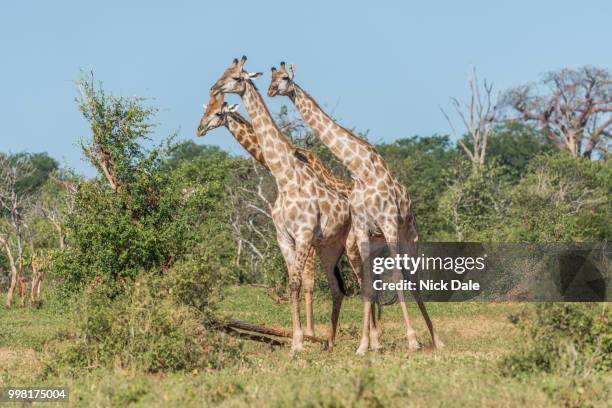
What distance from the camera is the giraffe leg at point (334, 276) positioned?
14281 mm

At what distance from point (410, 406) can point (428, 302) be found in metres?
15.2

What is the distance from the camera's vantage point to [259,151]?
48.8 ft

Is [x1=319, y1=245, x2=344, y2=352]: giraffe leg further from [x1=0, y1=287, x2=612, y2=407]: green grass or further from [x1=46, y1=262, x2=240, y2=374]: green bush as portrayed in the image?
[x1=46, y1=262, x2=240, y2=374]: green bush

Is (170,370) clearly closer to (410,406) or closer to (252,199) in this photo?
(410,406)

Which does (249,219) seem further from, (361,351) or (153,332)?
(153,332)

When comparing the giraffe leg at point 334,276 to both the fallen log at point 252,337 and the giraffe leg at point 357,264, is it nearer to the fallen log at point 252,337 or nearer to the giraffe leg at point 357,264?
the giraffe leg at point 357,264

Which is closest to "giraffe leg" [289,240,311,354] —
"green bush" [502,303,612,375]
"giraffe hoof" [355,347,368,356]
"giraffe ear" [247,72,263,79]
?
"giraffe hoof" [355,347,368,356]

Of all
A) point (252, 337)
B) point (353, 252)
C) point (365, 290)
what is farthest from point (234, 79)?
point (252, 337)

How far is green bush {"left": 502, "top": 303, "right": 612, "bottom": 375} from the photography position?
34.0 feet

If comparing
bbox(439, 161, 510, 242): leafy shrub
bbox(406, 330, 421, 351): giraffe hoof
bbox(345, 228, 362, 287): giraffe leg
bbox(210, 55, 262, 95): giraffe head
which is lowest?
bbox(406, 330, 421, 351): giraffe hoof

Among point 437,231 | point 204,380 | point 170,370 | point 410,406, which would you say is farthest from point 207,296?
point 437,231

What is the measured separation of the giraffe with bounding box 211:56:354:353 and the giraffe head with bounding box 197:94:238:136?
0.54ft

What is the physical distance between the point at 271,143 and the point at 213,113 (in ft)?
3.19

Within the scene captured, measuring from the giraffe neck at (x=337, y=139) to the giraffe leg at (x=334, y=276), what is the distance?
1158 millimetres
